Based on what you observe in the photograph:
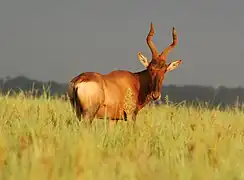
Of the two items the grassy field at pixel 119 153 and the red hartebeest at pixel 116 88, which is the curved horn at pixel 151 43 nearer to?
the red hartebeest at pixel 116 88

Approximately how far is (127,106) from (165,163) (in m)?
1.38

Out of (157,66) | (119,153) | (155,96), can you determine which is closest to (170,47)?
(157,66)

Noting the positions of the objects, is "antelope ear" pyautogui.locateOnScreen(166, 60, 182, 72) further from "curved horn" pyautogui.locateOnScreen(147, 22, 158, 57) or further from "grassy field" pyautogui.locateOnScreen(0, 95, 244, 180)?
"grassy field" pyautogui.locateOnScreen(0, 95, 244, 180)

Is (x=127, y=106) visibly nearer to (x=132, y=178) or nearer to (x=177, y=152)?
(x=177, y=152)

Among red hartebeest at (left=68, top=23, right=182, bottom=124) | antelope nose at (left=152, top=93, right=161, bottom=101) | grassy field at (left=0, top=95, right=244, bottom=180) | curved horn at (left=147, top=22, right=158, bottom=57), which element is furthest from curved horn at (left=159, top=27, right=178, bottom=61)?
grassy field at (left=0, top=95, right=244, bottom=180)

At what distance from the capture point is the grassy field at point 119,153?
3.71m

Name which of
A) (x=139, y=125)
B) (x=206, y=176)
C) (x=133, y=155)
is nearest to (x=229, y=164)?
(x=206, y=176)

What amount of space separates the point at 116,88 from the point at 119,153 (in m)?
6.60

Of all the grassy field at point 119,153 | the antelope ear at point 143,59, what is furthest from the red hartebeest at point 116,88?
the grassy field at point 119,153

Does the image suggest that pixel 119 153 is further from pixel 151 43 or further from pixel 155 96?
pixel 151 43

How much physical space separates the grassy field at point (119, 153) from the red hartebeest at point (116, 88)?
3.49 m

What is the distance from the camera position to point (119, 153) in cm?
465

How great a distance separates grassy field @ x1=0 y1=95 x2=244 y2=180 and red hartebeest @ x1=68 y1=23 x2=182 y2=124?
11.4 feet

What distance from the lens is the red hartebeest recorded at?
10.4m
